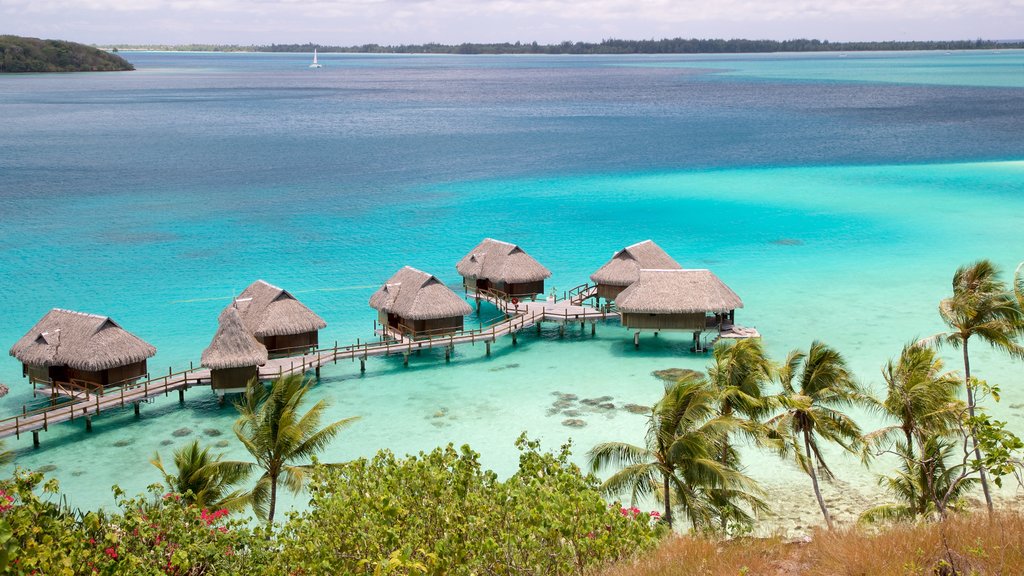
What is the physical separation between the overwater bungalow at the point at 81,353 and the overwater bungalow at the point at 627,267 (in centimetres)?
1558

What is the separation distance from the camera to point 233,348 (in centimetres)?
2661

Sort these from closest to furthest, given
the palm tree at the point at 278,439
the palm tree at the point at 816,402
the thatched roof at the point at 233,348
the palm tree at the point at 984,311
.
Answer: the palm tree at the point at 278,439 < the palm tree at the point at 816,402 < the palm tree at the point at 984,311 < the thatched roof at the point at 233,348

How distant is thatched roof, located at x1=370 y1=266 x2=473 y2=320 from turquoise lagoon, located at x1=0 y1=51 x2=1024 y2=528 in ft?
5.20

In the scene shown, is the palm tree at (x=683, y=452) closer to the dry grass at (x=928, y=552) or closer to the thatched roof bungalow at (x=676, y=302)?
the dry grass at (x=928, y=552)

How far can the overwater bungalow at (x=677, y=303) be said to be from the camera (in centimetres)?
3102

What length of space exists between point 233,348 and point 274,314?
2.76m

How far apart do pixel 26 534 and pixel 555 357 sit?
21.5m

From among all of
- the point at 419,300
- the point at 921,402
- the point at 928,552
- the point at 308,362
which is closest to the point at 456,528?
the point at 928,552

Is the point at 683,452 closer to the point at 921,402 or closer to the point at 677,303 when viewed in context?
the point at 921,402

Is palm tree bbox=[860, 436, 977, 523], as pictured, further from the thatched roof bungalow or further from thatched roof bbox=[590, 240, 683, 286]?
thatched roof bbox=[590, 240, 683, 286]

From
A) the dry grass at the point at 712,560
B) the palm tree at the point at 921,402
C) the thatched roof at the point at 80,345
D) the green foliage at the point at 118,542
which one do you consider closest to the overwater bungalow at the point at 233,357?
the thatched roof at the point at 80,345

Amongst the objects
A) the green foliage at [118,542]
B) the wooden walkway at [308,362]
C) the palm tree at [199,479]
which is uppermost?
the green foliage at [118,542]

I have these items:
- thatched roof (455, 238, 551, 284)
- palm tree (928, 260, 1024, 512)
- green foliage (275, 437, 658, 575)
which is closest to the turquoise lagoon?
thatched roof (455, 238, 551, 284)

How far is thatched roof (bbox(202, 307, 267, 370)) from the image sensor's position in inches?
1037
